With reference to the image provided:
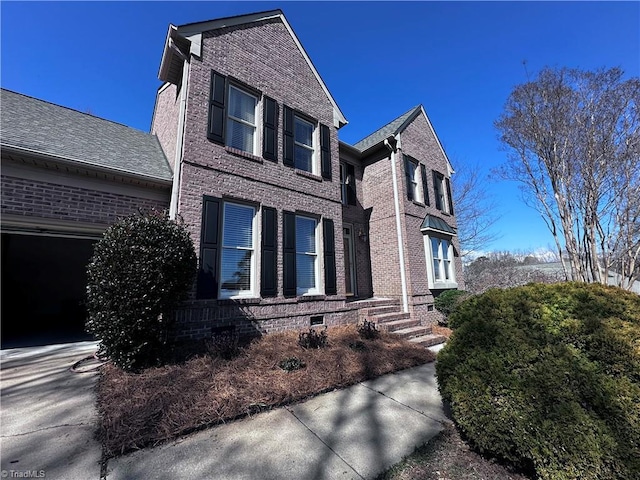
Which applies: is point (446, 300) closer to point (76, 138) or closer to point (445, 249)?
point (445, 249)

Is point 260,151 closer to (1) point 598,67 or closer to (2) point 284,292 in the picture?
(2) point 284,292

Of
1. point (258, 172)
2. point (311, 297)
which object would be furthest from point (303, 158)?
point (311, 297)

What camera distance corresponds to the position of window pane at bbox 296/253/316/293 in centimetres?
731

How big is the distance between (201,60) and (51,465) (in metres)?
7.27

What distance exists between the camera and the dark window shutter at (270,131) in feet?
23.3

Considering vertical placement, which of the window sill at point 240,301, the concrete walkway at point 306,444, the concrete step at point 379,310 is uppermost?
the window sill at point 240,301

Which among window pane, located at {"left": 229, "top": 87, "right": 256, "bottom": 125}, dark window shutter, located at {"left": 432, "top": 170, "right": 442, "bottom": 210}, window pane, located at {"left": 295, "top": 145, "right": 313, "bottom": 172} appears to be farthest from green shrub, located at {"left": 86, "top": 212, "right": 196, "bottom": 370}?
dark window shutter, located at {"left": 432, "top": 170, "right": 442, "bottom": 210}

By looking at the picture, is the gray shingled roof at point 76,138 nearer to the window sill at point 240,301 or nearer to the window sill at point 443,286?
the window sill at point 240,301

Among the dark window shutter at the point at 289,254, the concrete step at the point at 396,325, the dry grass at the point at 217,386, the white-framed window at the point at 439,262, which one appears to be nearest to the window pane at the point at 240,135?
the dark window shutter at the point at 289,254

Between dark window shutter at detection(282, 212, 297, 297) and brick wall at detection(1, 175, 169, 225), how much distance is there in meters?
3.18

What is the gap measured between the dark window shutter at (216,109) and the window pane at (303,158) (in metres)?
2.30

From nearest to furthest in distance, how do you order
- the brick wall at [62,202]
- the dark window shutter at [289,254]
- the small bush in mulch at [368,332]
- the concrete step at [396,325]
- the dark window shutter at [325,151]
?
the brick wall at [62,202], the small bush in mulch at [368,332], the dark window shutter at [289,254], the concrete step at [396,325], the dark window shutter at [325,151]

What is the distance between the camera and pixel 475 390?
2650mm

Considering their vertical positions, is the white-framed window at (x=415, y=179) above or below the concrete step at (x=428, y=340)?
above
